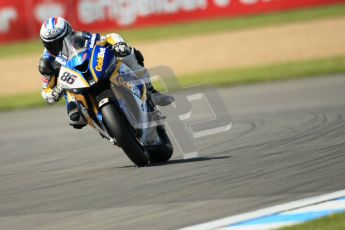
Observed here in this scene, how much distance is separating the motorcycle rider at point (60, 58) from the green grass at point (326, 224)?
3.36 m

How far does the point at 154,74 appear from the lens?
9.28m

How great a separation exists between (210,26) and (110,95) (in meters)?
20.5

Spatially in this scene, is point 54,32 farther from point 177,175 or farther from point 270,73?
point 270,73

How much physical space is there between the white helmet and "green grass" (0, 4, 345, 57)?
17.8 meters

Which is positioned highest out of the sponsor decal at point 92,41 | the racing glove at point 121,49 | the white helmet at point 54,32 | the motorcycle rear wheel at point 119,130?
the racing glove at point 121,49

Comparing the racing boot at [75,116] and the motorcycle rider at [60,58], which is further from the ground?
the motorcycle rider at [60,58]

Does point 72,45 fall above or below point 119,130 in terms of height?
above

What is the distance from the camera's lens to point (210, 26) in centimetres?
2906

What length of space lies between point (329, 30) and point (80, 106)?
15.5 meters

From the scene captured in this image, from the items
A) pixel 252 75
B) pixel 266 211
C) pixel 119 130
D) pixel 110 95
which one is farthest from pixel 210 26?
pixel 266 211

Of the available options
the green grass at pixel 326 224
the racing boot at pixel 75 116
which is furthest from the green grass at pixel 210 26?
the green grass at pixel 326 224

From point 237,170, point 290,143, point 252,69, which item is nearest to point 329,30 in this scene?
point 252,69

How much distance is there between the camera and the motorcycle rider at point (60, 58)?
9000 millimetres

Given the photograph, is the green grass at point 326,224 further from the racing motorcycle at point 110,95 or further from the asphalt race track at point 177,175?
the racing motorcycle at point 110,95
